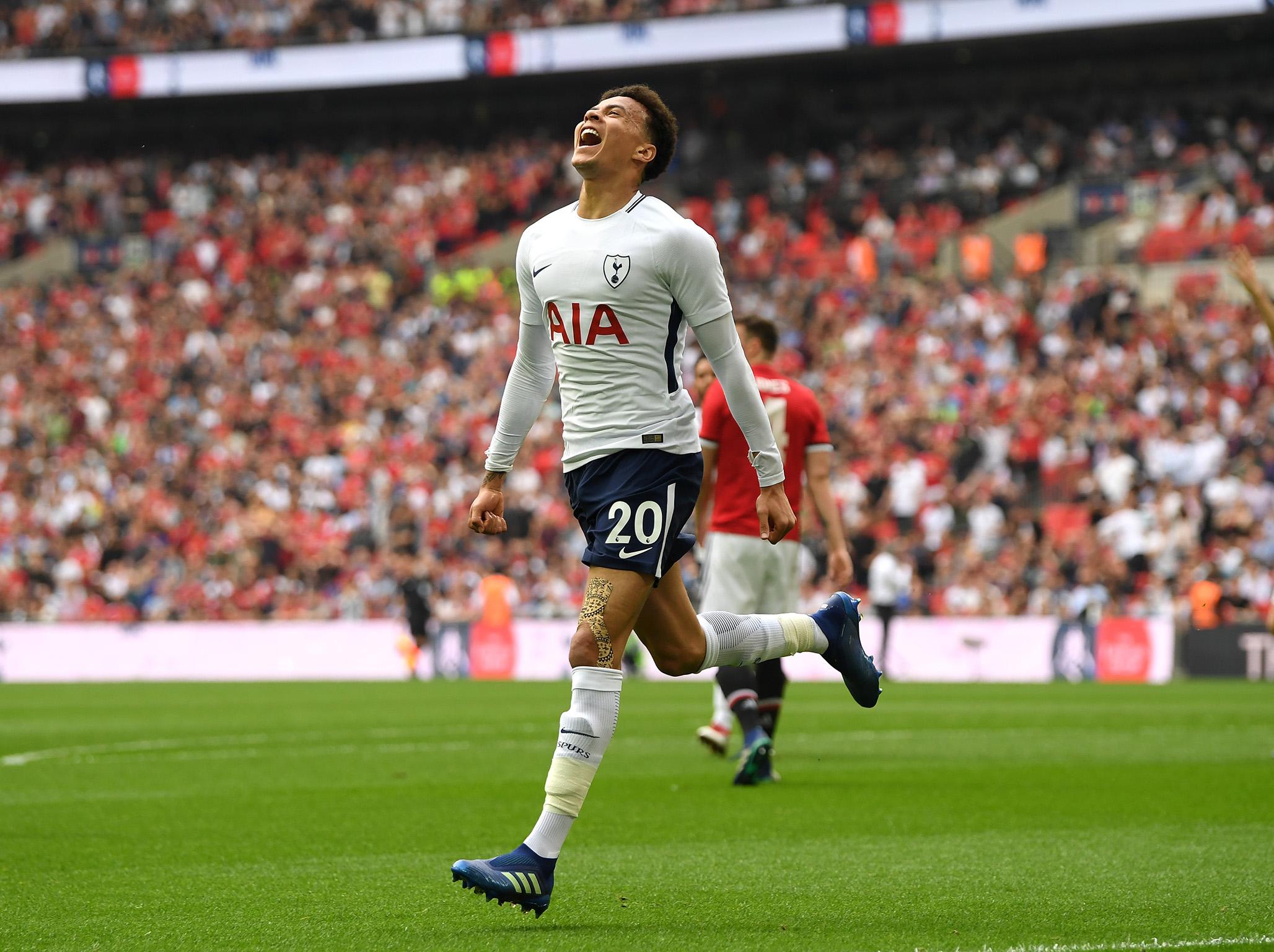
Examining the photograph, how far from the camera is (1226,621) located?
71.8ft

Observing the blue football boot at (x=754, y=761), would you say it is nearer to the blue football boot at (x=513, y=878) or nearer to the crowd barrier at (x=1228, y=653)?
the blue football boot at (x=513, y=878)

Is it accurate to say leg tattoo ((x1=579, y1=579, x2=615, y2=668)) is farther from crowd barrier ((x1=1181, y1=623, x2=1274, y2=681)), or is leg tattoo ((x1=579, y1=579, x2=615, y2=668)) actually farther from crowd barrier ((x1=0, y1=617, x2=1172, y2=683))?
crowd barrier ((x1=1181, y1=623, x2=1274, y2=681))

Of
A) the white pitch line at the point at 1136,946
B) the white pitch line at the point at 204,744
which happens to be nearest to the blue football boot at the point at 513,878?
the white pitch line at the point at 1136,946

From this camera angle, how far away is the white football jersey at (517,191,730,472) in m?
5.16

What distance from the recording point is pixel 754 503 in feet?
31.0

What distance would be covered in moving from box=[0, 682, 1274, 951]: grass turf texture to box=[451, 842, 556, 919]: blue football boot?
0.11 meters

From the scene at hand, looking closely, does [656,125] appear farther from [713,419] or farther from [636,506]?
[713,419]

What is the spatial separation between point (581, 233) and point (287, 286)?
3013 centimetres

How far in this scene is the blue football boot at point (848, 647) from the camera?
595 cm

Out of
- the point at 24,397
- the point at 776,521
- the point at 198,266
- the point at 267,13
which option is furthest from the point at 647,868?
the point at 267,13

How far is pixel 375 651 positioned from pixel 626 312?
65.3 feet

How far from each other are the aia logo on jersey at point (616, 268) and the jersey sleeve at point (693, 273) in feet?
0.33

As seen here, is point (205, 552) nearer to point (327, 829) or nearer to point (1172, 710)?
point (1172, 710)

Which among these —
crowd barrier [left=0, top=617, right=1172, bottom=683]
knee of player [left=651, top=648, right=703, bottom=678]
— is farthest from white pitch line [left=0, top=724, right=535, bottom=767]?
crowd barrier [left=0, top=617, right=1172, bottom=683]
